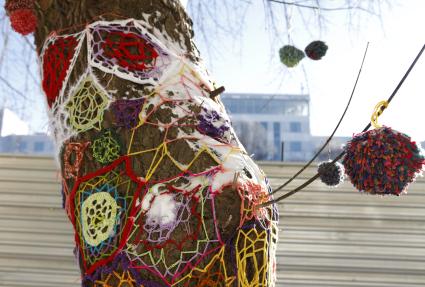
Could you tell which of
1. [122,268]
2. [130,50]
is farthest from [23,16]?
[122,268]

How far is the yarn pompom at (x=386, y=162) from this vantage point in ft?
3.27

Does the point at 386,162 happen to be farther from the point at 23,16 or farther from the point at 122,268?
the point at 23,16

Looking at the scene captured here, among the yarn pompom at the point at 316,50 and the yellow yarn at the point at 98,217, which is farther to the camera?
the yarn pompom at the point at 316,50

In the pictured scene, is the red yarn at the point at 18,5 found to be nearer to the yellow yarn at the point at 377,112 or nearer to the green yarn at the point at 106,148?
the green yarn at the point at 106,148

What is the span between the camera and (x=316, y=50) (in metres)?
1.71

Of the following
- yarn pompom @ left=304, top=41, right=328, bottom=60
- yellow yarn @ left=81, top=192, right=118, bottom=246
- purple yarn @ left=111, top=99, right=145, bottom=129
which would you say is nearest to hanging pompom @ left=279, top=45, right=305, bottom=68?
yarn pompom @ left=304, top=41, right=328, bottom=60

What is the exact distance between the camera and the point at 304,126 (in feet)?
96.6

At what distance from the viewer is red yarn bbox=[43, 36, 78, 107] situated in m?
1.33

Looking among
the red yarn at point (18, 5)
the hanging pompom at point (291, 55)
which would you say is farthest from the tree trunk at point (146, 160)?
the hanging pompom at point (291, 55)

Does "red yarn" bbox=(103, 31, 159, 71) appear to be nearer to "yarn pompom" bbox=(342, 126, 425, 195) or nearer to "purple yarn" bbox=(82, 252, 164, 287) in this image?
"purple yarn" bbox=(82, 252, 164, 287)

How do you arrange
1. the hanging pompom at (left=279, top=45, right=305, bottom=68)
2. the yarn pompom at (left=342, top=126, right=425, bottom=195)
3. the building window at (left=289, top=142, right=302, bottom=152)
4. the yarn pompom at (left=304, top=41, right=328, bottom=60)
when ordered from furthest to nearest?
the building window at (left=289, top=142, right=302, bottom=152)
the hanging pompom at (left=279, top=45, right=305, bottom=68)
the yarn pompom at (left=304, top=41, right=328, bottom=60)
the yarn pompom at (left=342, top=126, right=425, bottom=195)

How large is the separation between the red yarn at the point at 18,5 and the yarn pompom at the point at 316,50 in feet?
3.12

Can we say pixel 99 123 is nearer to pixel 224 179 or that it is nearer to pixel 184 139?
pixel 184 139

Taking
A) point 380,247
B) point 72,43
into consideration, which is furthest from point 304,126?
point 72,43
